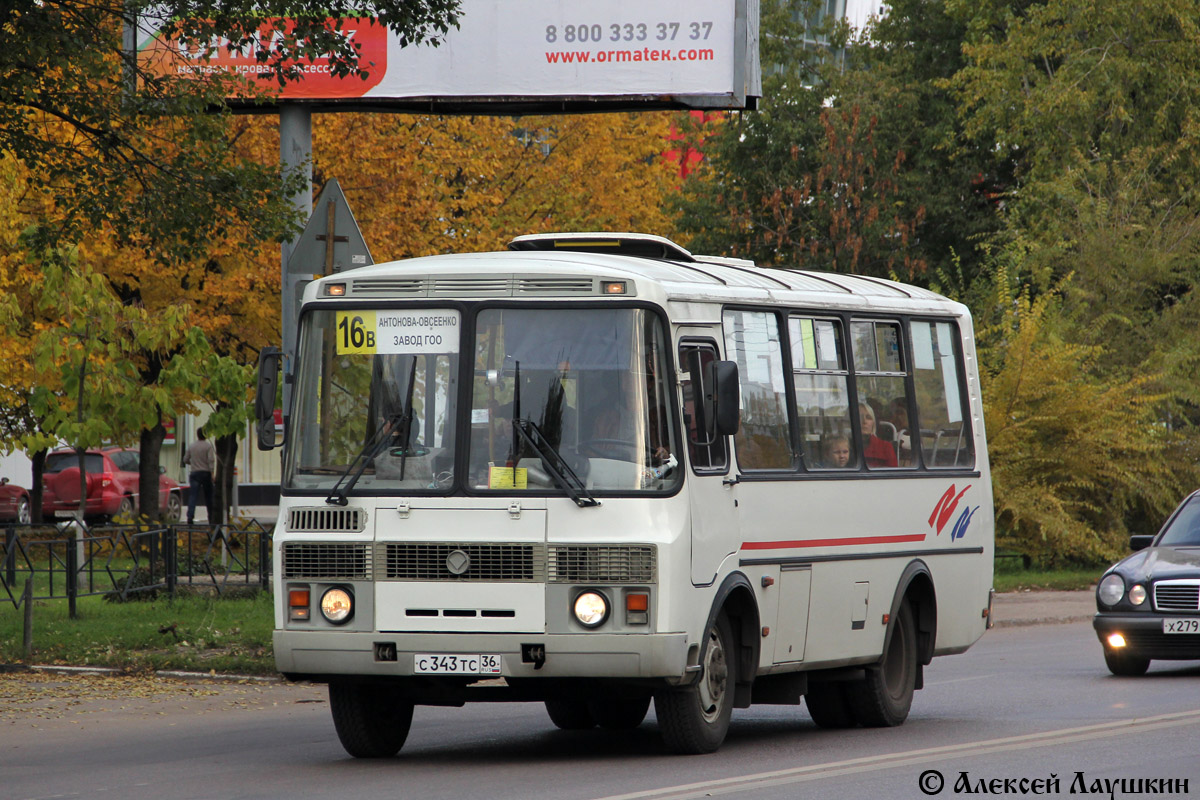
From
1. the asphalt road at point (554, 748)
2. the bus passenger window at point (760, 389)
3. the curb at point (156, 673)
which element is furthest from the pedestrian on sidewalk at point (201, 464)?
the bus passenger window at point (760, 389)

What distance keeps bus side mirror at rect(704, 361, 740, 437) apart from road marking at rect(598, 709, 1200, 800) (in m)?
1.84

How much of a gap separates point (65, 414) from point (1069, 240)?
1785cm

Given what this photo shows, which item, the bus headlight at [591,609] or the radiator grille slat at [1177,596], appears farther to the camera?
the radiator grille slat at [1177,596]

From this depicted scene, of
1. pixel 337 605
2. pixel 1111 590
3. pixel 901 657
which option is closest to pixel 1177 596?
pixel 1111 590

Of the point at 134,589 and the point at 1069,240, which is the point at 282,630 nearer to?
the point at 134,589

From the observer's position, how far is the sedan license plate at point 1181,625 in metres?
14.9

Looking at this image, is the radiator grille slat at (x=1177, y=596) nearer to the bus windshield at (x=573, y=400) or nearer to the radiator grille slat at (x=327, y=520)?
the bus windshield at (x=573, y=400)

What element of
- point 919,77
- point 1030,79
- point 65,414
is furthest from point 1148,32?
point 65,414

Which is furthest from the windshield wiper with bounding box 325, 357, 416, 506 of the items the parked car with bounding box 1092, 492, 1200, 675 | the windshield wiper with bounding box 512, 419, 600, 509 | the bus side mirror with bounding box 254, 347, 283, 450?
the parked car with bounding box 1092, 492, 1200, 675

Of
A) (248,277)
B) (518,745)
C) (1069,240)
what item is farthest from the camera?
(1069,240)

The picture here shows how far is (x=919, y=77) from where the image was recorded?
45.5 meters

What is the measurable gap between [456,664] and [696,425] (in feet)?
6.04

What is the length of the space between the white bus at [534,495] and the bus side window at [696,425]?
2 centimetres

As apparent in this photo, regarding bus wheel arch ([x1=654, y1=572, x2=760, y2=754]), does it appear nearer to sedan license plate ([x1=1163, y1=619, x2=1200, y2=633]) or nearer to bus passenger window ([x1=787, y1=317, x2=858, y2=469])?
bus passenger window ([x1=787, y1=317, x2=858, y2=469])
